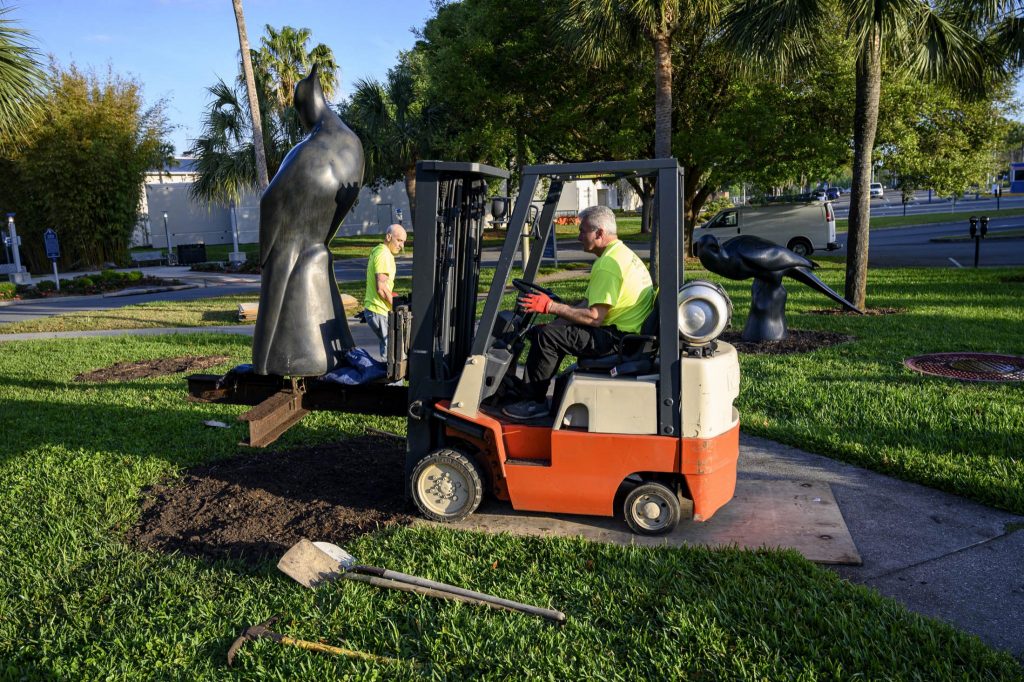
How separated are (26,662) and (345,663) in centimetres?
140

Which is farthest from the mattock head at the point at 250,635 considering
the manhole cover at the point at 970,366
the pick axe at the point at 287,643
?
the manhole cover at the point at 970,366

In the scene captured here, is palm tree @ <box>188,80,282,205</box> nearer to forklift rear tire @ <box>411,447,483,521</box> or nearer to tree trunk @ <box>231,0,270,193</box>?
tree trunk @ <box>231,0,270,193</box>

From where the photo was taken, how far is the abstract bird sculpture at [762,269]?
31.7 ft

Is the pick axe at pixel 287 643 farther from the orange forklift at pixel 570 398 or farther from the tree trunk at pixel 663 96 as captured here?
the tree trunk at pixel 663 96

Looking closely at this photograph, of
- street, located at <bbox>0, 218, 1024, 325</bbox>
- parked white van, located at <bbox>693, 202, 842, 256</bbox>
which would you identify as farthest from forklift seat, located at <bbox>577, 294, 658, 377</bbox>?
parked white van, located at <bbox>693, 202, 842, 256</bbox>

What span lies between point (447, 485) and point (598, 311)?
1.37 m

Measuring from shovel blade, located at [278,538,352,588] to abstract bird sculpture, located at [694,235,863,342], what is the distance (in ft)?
21.8

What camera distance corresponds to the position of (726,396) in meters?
4.53

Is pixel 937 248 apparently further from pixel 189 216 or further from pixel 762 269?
pixel 189 216

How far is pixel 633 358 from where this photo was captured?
471cm

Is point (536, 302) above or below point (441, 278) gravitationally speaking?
below

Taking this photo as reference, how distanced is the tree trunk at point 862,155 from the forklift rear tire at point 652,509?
8710mm

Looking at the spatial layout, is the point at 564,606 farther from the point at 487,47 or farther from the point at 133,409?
the point at 487,47

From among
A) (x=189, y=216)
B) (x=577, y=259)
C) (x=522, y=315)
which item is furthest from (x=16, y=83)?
(x=189, y=216)
